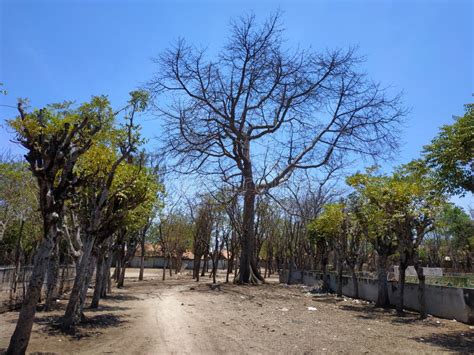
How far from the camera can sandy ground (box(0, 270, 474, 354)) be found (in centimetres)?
959

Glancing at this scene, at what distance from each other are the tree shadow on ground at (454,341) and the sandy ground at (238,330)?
0.07 ft

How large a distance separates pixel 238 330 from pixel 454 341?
5709mm

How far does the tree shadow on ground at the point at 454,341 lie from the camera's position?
33.5 feet

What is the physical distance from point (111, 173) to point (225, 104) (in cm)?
1676

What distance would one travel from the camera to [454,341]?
36.4ft

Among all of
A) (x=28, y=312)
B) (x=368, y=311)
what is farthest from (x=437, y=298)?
(x=28, y=312)

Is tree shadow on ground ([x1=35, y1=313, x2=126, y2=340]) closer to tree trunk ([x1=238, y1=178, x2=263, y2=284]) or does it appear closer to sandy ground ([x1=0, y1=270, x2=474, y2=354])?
sandy ground ([x1=0, y1=270, x2=474, y2=354])

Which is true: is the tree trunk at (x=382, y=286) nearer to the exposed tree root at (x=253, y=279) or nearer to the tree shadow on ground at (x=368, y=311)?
the tree shadow on ground at (x=368, y=311)

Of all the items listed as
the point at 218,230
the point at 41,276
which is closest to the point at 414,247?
the point at 41,276

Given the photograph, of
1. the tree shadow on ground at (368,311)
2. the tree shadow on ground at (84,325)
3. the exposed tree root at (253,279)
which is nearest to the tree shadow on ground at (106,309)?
the tree shadow on ground at (84,325)

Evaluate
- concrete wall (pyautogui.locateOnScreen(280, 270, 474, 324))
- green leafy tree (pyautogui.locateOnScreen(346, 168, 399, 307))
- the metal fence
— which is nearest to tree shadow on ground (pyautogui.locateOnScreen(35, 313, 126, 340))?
the metal fence

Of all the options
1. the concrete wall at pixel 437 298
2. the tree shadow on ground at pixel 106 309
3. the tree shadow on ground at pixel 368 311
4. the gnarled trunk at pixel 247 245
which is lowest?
the tree shadow on ground at pixel 106 309

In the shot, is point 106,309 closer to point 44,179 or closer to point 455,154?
point 44,179

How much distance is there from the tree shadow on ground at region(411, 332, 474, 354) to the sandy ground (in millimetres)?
21
